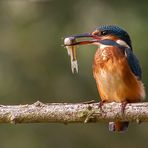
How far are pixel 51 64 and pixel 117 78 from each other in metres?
6.30

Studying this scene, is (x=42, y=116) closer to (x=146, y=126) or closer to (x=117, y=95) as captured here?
(x=117, y=95)

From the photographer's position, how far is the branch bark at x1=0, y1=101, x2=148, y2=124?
7142 millimetres

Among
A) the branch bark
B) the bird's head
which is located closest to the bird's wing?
the bird's head

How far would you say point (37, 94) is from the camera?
14.2 m

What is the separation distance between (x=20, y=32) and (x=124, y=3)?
1619mm

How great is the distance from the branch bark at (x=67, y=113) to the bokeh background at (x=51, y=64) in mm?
6324

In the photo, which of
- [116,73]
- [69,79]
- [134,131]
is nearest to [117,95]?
[116,73]

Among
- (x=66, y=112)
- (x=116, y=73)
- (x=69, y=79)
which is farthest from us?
(x=69, y=79)

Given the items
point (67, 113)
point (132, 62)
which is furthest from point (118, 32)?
point (67, 113)

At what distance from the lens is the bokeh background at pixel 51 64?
45.6 ft

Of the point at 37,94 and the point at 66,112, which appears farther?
the point at 37,94

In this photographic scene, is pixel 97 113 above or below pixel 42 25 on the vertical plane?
below

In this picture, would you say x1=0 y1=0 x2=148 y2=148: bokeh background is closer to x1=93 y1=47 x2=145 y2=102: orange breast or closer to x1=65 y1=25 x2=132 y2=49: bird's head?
x1=65 y1=25 x2=132 y2=49: bird's head

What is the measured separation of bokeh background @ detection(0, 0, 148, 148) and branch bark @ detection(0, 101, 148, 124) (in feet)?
20.7
